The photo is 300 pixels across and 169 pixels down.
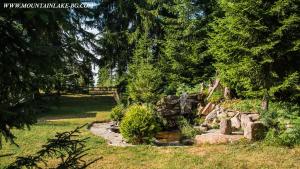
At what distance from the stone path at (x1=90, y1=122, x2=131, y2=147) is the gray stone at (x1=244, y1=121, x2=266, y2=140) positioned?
3585 mm

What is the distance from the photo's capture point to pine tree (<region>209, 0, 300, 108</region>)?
43.6 feet

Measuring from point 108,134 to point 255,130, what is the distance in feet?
17.2

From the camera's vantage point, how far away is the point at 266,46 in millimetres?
13180

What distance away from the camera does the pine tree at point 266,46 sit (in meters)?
13.3

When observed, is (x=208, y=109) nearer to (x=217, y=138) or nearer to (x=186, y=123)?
(x=186, y=123)

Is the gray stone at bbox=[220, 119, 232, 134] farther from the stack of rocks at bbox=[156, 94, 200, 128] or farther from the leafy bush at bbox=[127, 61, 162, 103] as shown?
the leafy bush at bbox=[127, 61, 162, 103]

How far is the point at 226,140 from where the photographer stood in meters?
11.2

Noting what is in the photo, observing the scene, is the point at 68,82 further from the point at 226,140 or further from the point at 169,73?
the point at 169,73

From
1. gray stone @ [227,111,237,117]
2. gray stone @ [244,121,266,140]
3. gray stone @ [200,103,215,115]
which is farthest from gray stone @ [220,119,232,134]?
gray stone @ [200,103,215,115]

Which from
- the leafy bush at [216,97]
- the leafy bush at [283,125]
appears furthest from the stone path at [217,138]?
the leafy bush at [216,97]

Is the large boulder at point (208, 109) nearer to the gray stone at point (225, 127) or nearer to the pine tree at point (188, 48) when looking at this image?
the pine tree at point (188, 48)

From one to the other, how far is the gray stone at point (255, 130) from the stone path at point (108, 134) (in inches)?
141

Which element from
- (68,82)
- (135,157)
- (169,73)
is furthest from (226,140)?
(169,73)

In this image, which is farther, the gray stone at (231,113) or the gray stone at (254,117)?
the gray stone at (231,113)
